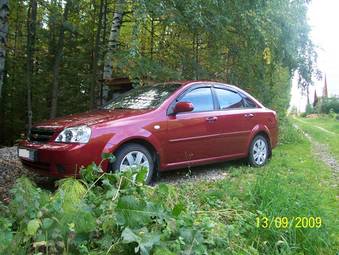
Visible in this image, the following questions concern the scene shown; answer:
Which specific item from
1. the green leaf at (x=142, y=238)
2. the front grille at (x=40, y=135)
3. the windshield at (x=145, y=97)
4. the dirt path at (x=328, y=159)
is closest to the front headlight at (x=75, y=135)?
the front grille at (x=40, y=135)

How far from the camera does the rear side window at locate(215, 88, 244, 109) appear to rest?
7091 millimetres

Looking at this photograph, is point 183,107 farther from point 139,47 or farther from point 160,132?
point 139,47

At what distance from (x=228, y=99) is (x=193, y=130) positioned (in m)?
1.20

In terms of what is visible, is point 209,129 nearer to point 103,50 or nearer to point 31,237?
point 31,237

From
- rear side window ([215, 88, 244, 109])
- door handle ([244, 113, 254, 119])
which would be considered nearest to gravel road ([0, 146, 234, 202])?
door handle ([244, 113, 254, 119])

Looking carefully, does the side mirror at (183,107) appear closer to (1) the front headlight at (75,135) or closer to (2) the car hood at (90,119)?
(2) the car hood at (90,119)

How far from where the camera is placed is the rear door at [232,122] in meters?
6.91

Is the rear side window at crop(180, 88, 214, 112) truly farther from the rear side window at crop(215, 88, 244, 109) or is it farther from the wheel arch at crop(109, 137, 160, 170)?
the wheel arch at crop(109, 137, 160, 170)

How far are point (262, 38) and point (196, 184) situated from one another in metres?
4.67

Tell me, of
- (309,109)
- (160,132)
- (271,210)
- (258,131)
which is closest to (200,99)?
(160,132)

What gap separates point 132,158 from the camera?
5590 millimetres

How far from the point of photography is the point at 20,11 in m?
14.2

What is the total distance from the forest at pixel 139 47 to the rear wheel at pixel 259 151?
238 centimetres
